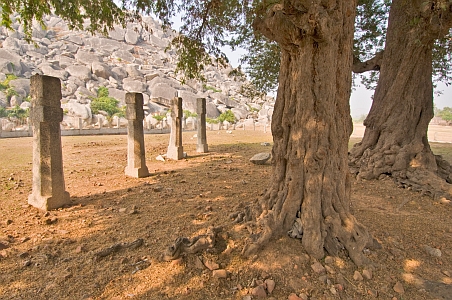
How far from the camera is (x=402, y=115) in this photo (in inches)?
264

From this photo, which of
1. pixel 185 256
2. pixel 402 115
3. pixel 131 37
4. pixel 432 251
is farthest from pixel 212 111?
pixel 185 256

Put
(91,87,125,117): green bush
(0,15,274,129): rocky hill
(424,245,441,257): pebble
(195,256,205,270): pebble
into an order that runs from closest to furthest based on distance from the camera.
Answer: (195,256,205,270): pebble < (424,245,441,257): pebble < (91,87,125,117): green bush < (0,15,274,129): rocky hill

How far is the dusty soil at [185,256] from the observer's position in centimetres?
251

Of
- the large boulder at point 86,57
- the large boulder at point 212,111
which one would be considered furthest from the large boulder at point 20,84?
the large boulder at point 212,111

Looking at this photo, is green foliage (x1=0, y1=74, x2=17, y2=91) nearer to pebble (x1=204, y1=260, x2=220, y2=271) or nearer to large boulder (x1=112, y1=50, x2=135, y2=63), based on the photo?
large boulder (x1=112, y1=50, x2=135, y2=63)

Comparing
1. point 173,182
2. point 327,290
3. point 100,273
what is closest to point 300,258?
point 327,290

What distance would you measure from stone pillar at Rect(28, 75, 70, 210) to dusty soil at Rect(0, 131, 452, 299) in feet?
0.88

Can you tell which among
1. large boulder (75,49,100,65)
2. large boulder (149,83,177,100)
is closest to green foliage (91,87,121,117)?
large boulder (149,83,177,100)

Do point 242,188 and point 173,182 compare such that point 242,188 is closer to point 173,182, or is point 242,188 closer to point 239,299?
point 173,182

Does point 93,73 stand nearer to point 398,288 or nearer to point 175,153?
point 175,153

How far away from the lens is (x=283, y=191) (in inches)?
132

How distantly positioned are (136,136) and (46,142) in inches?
100

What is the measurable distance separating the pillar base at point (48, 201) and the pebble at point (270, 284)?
3.99 meters

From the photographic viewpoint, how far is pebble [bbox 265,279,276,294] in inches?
95.7
